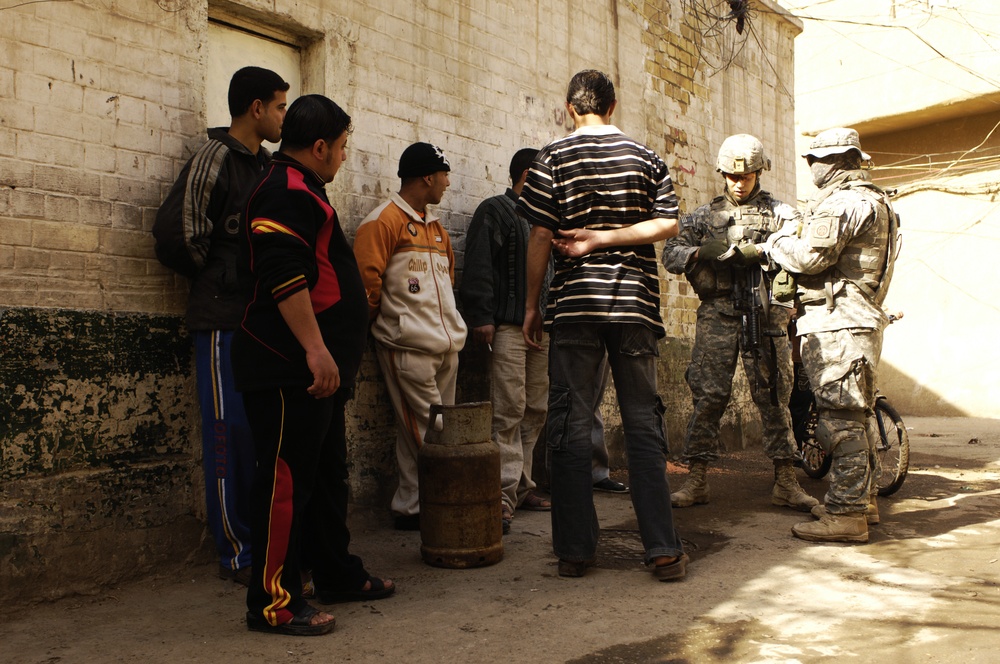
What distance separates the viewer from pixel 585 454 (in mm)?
3750

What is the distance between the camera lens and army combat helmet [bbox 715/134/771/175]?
5168 mm

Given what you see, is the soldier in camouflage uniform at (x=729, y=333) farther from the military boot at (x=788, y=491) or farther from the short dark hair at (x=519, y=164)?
the short dark hair at (x=519, y=164)

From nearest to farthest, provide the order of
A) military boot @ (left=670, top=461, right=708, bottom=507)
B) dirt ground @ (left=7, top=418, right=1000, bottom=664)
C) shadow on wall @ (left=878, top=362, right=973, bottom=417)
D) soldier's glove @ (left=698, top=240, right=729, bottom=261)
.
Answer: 1. dirt ground @ (left=7, top=418, right=1000, bottom=664)
2. soldier's glove @ (left=698, top=240, right=729, bottom=261)
3. military boot @ (left=670, top=461, right=708, bottom=507)
4. shadow on wall @ (left=878, top=362, right=973, bottom=417)

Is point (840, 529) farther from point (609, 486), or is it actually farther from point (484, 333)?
point (484, 333)

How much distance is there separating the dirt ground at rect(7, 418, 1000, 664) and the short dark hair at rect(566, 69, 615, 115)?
2098 millimetres

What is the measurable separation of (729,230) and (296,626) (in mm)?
3521

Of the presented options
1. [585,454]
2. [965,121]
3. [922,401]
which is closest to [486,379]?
[585,454]

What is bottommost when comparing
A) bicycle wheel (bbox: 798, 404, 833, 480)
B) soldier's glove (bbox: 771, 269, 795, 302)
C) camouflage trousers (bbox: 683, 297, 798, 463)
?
bicycle wheel (bbox: 798, 404, 833, 480)

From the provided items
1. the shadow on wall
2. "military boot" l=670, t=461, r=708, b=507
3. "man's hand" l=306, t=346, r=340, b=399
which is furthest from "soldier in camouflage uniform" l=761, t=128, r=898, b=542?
the shadow on wall

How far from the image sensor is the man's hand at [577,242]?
3770mm

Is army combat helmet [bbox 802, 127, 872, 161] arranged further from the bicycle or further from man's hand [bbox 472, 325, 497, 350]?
man's hand [bbox 472, 325, 497, 350]

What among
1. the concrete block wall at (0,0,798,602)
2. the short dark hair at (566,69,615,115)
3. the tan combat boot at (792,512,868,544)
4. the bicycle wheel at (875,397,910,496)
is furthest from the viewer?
the bicycle wheel at (875,397,910,496)

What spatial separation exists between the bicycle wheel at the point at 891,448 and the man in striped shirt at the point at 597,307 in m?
2.44

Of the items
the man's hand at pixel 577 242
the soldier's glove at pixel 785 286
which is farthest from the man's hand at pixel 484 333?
the soldier's glove at pixel 785 286
